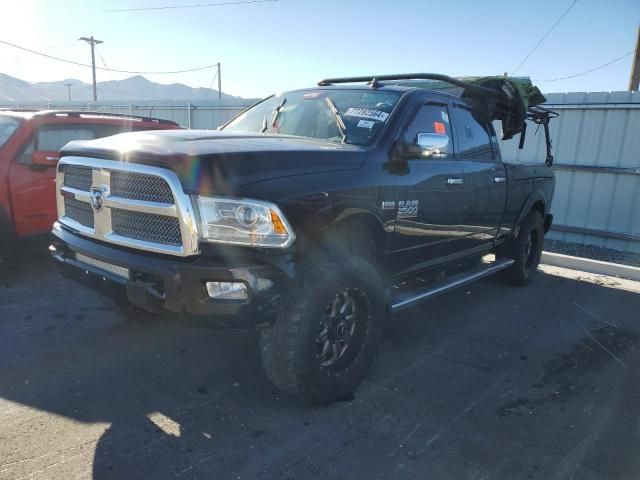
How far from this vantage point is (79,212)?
3.30 m

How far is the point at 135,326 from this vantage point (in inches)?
164

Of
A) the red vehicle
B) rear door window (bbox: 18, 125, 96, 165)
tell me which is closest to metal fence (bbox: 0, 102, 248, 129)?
rear door window (bbox: 18, 125, 96, 165)

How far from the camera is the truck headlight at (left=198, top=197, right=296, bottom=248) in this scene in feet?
8.31

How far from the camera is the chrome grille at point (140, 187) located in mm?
2645

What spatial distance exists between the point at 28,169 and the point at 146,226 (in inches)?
131

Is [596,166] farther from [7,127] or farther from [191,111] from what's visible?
[191,111]

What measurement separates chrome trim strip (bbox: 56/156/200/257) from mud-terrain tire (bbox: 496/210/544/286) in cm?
424

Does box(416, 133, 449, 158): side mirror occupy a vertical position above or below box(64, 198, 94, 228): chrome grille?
above

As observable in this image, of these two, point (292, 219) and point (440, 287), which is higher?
point (292, 219)

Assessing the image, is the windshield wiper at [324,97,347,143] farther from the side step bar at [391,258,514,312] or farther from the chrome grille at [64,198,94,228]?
the chrome grille at [64,198,94,228]

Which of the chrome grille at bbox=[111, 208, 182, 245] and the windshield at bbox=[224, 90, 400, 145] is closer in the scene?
the chrome grille at bbox=[111, 208, 182, 245]

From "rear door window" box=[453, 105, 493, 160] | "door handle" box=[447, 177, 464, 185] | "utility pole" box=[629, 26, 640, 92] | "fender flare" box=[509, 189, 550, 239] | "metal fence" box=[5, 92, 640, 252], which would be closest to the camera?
"door handle" box=[447, 177, 464, 185]

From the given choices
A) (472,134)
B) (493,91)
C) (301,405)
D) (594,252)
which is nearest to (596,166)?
(594,252)

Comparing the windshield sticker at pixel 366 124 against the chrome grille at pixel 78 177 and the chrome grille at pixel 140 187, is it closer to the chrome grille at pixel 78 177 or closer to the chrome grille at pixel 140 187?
the chrome grille at pixel 140 187
